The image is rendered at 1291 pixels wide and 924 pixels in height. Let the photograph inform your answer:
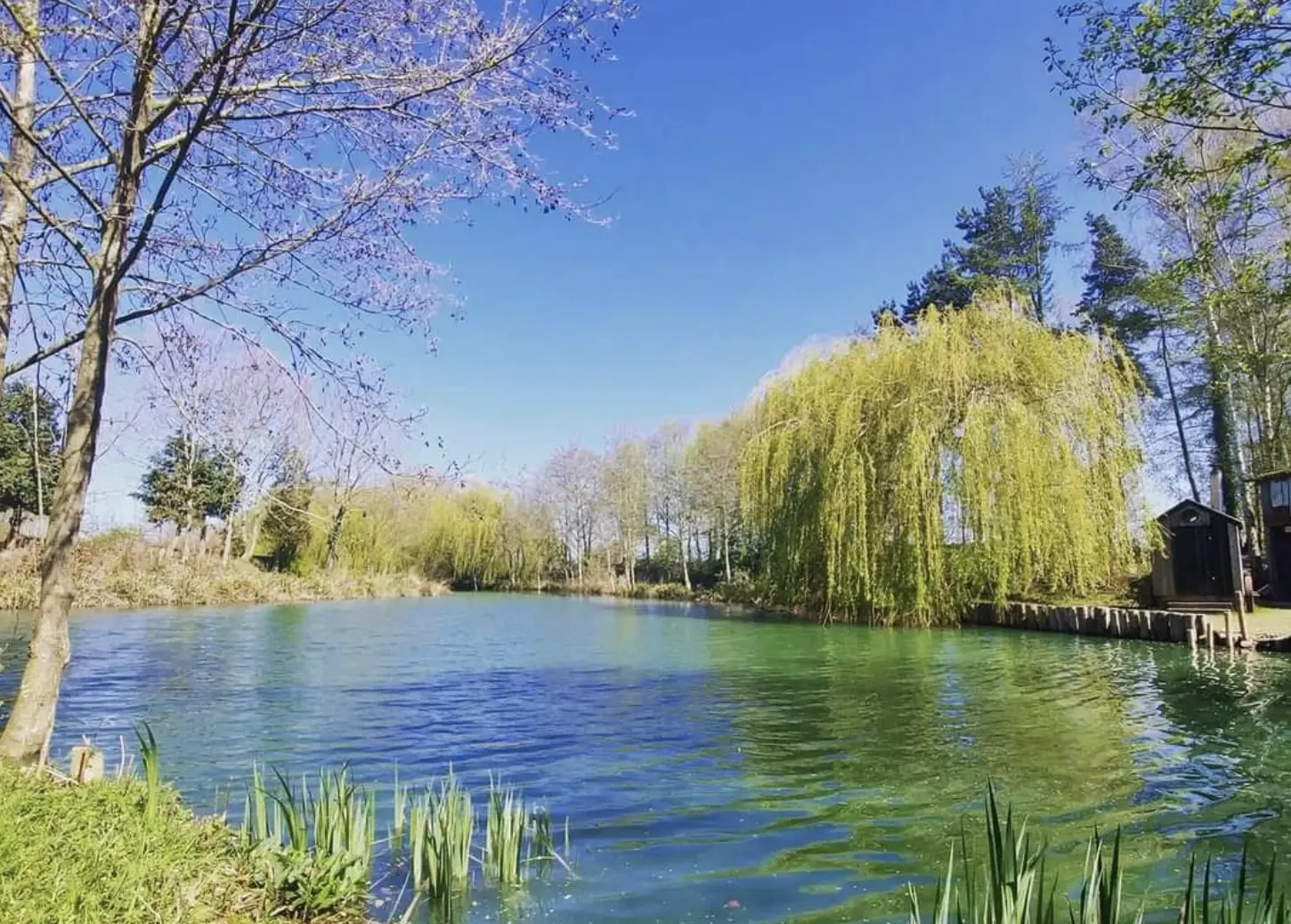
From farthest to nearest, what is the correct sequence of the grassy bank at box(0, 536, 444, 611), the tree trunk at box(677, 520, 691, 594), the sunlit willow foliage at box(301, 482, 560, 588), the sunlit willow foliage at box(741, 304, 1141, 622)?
1. the sunlit willow foliage at box(301, 482, 560, 588)
2. the tree trunk at box(677, 520, 691, 594)
3. the grassy bank at box(0, 536, 444, 611)
4. the sunlit willow foliage at box(741, 304, 1141, 622)

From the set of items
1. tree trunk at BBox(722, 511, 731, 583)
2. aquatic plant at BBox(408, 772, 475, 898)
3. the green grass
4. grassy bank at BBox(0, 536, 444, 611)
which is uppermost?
tree trunk at BBox(722, 511, 731, 583)

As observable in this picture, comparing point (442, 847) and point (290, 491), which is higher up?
point (290, 491)

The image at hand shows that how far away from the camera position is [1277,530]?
67.0ft

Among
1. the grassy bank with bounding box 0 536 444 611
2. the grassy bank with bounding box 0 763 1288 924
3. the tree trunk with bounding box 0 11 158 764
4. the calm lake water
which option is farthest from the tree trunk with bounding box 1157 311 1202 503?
the grassy bank with bounding box 0 536 444 611

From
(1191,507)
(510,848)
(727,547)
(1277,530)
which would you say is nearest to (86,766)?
(510,848)

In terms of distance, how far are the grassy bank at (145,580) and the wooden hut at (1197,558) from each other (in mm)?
27334

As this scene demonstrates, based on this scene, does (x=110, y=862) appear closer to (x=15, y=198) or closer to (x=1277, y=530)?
(x=15, y=198)

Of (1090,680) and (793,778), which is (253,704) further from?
(1090,680)

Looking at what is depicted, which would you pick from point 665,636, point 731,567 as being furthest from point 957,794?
point 731,567

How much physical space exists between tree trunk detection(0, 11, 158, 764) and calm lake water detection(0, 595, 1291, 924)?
1995 mm

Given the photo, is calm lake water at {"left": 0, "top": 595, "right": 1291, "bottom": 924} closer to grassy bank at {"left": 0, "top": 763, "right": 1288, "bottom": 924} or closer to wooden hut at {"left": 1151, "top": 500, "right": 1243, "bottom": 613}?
grassy bank at {"left": 0, "top": 763, "right": 1288, "bottom": 924}

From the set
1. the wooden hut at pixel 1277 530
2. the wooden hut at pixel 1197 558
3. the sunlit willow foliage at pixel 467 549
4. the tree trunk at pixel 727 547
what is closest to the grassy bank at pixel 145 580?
the sunlit willow foliage at pixel 467 549

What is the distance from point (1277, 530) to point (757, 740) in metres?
18.3

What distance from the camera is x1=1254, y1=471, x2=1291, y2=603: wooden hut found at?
65.1 feet
